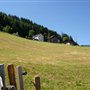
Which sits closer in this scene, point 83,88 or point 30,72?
point 83,88

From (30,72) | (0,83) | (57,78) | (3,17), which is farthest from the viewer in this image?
(3,17)

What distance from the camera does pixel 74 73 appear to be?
74.4 ft

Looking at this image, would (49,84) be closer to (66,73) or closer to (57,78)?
(57,78)

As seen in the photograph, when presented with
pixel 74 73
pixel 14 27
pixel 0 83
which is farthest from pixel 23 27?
pixel 0 83

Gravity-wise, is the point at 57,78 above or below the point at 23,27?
below

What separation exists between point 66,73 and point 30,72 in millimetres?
2638

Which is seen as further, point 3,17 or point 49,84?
point 3,17

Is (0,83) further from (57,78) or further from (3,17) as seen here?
(3,17)

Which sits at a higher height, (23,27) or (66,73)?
(23,27)

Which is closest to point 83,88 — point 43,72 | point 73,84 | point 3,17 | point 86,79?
point 73,84

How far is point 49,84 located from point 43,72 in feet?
11.8

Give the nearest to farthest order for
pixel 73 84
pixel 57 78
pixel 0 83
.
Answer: pixel 0 83, pixel 73 84, pixel 57 78

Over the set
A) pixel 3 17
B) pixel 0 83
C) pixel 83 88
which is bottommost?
pixel 83 88

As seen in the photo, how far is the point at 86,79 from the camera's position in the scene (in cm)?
2044
